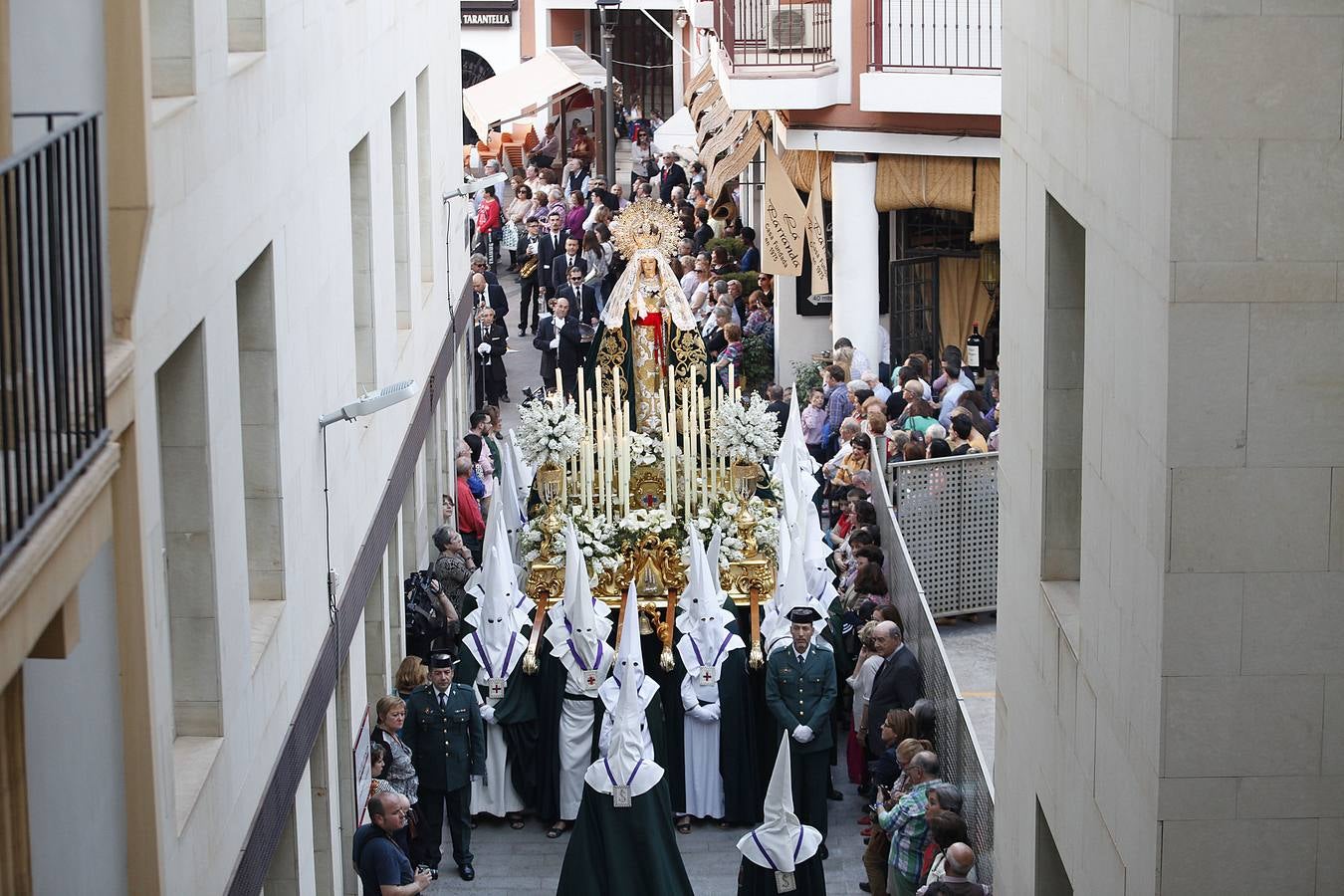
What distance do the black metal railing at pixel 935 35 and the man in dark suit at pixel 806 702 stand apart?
10114 mm

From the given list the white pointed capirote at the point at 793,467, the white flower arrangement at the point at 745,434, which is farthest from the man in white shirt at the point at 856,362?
the white flower arrangement at the point at 745,434

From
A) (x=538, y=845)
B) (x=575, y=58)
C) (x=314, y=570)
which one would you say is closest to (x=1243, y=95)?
(x=314, y=570)

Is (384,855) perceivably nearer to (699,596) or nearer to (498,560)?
(498,560)

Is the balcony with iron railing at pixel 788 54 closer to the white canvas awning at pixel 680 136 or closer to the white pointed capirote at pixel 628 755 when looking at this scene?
the white canvas awning at pixel 680 136

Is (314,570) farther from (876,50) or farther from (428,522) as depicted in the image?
(876,50)

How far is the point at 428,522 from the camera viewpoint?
21.8 m

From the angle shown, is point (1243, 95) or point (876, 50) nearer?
point (1243, 95)

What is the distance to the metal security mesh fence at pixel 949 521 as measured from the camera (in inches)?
719

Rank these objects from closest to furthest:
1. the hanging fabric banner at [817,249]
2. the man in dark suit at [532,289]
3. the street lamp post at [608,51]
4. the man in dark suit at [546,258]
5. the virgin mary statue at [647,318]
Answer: the virgin mary statue at [647,318]
the hanging fabric banner at [817,249]
the man in dark suit at [546,258]
the man in dark suit at [532,289]
the street lamp post at [608,51]

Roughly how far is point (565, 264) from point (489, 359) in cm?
401

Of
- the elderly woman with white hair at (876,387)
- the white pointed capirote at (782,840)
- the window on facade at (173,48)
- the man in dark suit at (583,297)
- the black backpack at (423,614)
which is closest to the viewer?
Result: the window on facade at (173,48)

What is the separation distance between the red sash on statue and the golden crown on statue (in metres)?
0.64

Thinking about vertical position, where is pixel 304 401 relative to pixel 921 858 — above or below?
above

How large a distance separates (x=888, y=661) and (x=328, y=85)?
549 centimetres
